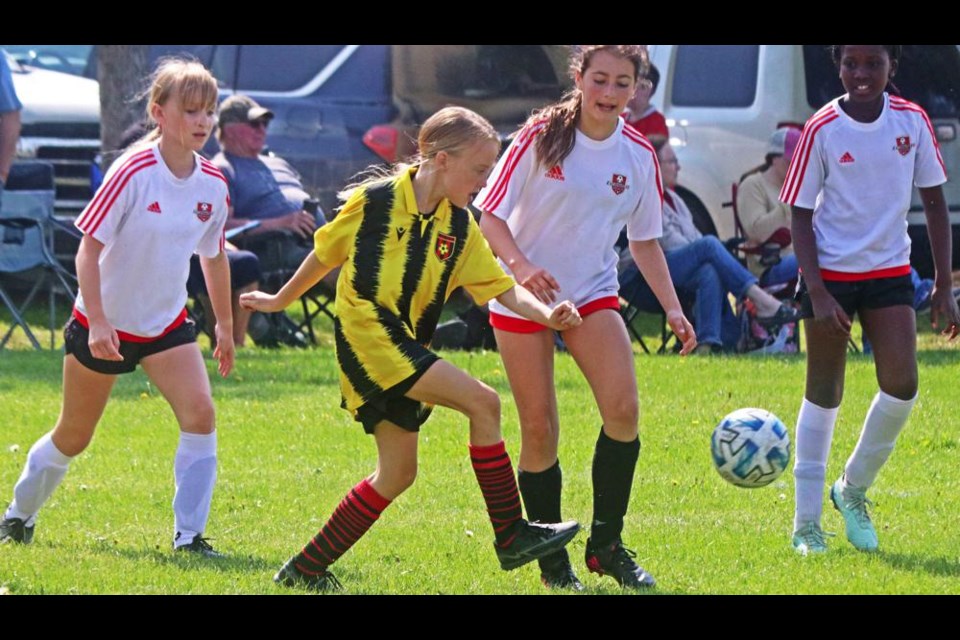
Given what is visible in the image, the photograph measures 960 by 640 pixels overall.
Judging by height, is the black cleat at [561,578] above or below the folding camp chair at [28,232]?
above

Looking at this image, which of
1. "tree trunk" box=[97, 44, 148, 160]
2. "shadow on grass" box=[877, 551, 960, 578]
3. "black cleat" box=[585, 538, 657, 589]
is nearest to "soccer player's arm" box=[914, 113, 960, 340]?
"shadow on grass" box=[877, 551, 960, 578]

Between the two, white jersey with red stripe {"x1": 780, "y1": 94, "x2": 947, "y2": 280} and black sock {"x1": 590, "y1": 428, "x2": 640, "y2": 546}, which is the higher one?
white jersey with red stripe {"x1": 780, "y1": 94, "x2": 947, "y2": 280}

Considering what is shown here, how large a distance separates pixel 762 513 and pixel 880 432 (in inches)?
32.7

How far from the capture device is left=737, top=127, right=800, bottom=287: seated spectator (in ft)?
40.2

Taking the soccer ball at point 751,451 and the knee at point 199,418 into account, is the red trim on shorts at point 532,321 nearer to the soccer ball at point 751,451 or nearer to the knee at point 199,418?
the soccer ball at point 751,451

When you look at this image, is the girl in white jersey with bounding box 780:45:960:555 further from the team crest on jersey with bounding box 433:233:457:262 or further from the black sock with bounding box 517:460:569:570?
the team crest on jersey with bounding box 433:233:457:262

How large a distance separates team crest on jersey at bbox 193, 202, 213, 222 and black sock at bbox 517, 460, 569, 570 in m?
1.51

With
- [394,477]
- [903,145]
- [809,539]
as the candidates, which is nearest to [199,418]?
[394,477]

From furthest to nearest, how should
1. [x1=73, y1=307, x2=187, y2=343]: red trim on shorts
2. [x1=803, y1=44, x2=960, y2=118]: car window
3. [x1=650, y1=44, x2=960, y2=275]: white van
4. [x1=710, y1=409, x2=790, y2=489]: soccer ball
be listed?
[x1=803, y1=44, x2=960, y2=118]: car window, [x1=650, y1=44, x2=960, y2=275]: white van, [x1=710, y1=409, x2=790, y2=489]: soccer ball, [x1=73, y1=307, x2=187, y2=343]: red trim on shorts

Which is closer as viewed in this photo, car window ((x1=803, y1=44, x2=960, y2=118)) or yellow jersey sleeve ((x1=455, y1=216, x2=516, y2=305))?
yellow jersey sleeve ((x1=455, y1=216, x2=516, y2=305))

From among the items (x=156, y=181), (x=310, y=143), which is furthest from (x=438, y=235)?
(x=310, y=143)

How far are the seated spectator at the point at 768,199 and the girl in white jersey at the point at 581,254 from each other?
21.9ft

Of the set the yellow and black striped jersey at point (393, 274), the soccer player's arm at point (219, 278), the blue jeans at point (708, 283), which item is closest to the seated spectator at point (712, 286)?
the blue jeans at point (708, 283)

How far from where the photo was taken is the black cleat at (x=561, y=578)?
18.2 ft
